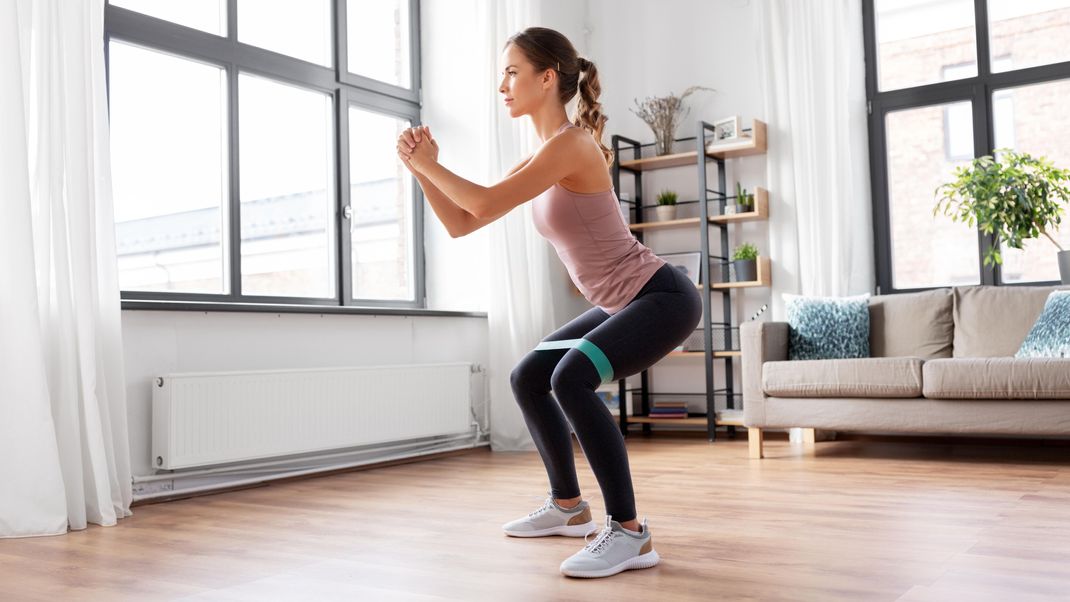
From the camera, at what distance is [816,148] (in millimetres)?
4938

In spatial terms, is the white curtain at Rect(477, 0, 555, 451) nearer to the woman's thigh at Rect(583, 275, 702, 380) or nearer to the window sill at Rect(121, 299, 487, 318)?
the window sill at Rect(121, 299, 487, 318)

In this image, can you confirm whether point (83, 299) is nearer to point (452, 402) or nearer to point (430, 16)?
point (452, 402)

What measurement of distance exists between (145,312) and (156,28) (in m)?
1.21

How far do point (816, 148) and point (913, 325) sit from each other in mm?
1086

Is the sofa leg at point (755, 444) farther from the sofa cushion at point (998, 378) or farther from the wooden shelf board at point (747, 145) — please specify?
the wooden shelf board at point (747, 145)

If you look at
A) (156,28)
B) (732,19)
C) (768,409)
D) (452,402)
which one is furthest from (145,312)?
(732,19)

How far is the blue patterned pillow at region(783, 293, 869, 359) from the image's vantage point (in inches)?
171

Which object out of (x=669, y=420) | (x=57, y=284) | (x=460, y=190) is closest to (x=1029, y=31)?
(x=669, y=420)

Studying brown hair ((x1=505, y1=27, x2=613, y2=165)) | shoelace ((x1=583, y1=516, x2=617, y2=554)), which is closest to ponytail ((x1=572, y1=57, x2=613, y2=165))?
brown hair ((x1=505, y1=27, x2=613, y2=165))

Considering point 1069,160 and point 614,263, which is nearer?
point 614,263

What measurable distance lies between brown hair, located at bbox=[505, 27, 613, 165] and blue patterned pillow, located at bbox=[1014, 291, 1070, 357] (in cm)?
244

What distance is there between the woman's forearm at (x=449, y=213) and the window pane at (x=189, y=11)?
2.26 meters

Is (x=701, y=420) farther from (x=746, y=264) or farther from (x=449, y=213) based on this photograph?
(x=449, y=213)

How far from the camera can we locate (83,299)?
114 inches
